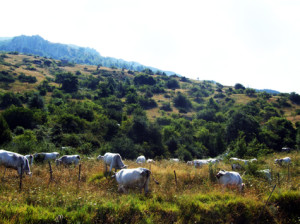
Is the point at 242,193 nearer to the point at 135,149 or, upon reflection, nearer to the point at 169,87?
the point at 135,149

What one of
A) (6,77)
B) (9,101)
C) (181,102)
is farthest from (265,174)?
(6,77)

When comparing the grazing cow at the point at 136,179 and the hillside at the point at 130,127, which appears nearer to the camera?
the grazing cow at the point at 136,179

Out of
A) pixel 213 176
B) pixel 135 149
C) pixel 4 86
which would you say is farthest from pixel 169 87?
Result: pixel 213 176

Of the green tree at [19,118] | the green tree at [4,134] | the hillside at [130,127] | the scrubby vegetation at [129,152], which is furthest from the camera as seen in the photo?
the green tree at [19,118]

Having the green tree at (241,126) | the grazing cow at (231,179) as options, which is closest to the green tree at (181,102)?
the green tree at (241,126)

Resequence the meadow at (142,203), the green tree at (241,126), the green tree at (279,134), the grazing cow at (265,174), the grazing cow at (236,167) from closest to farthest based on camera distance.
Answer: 1. the meadow at (142,203)
2. the grazing cow at (265,174)
3. the grazing cow at (236,167)
4. the green tree at (279,134)
5. the green tree at (241,126)

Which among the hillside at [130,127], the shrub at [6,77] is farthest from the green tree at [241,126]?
the shrub at [6,77]

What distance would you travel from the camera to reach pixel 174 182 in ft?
32.0

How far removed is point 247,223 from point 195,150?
94.6 feet

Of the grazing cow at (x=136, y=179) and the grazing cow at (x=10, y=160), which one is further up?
the grazing cow at (x=136, y=179)

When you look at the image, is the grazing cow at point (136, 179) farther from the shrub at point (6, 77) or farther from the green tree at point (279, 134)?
the shrub at point (6, 77)

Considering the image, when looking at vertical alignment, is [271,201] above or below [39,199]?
above

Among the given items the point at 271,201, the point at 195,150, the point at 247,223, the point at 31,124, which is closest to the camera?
the point at 247,223

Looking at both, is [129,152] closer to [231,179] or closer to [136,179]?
[136,179]
